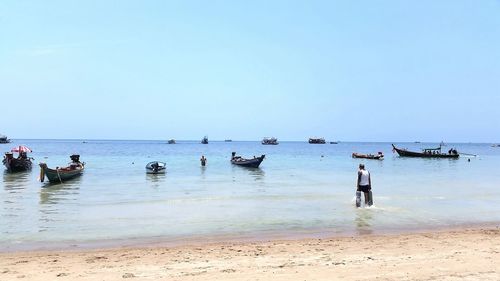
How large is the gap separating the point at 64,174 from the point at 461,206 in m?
26.3

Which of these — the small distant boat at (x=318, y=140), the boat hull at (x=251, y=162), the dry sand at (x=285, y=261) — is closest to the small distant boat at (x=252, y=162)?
the boat hull at (x=251, y=162)

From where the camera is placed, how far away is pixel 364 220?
16.6 meters

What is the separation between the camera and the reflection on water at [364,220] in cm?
1466

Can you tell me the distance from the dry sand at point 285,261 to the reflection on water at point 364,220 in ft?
5.86

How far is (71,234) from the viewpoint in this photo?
1438 centimetres

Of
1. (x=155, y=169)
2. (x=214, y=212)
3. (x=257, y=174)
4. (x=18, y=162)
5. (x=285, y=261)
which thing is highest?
(x=18, y=162)

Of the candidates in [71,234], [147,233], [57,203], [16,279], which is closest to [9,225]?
[71,234]

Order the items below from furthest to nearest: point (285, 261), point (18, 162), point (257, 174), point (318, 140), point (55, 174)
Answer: point (318, 140)
point (257, 174)
point (18, 162)
point (55, 174)
point (285, 261)

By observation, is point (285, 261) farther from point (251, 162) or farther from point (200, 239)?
point (251, 162)

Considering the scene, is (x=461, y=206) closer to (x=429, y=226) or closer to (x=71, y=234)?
(x=429, y=226)

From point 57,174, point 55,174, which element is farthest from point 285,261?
point 57,174

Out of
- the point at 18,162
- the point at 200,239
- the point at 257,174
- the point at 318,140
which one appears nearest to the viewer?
the point at 200,239

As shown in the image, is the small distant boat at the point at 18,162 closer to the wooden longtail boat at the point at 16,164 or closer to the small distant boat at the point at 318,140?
the wooden longtail boat at the point at 16,164

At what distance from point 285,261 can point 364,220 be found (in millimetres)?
7688
